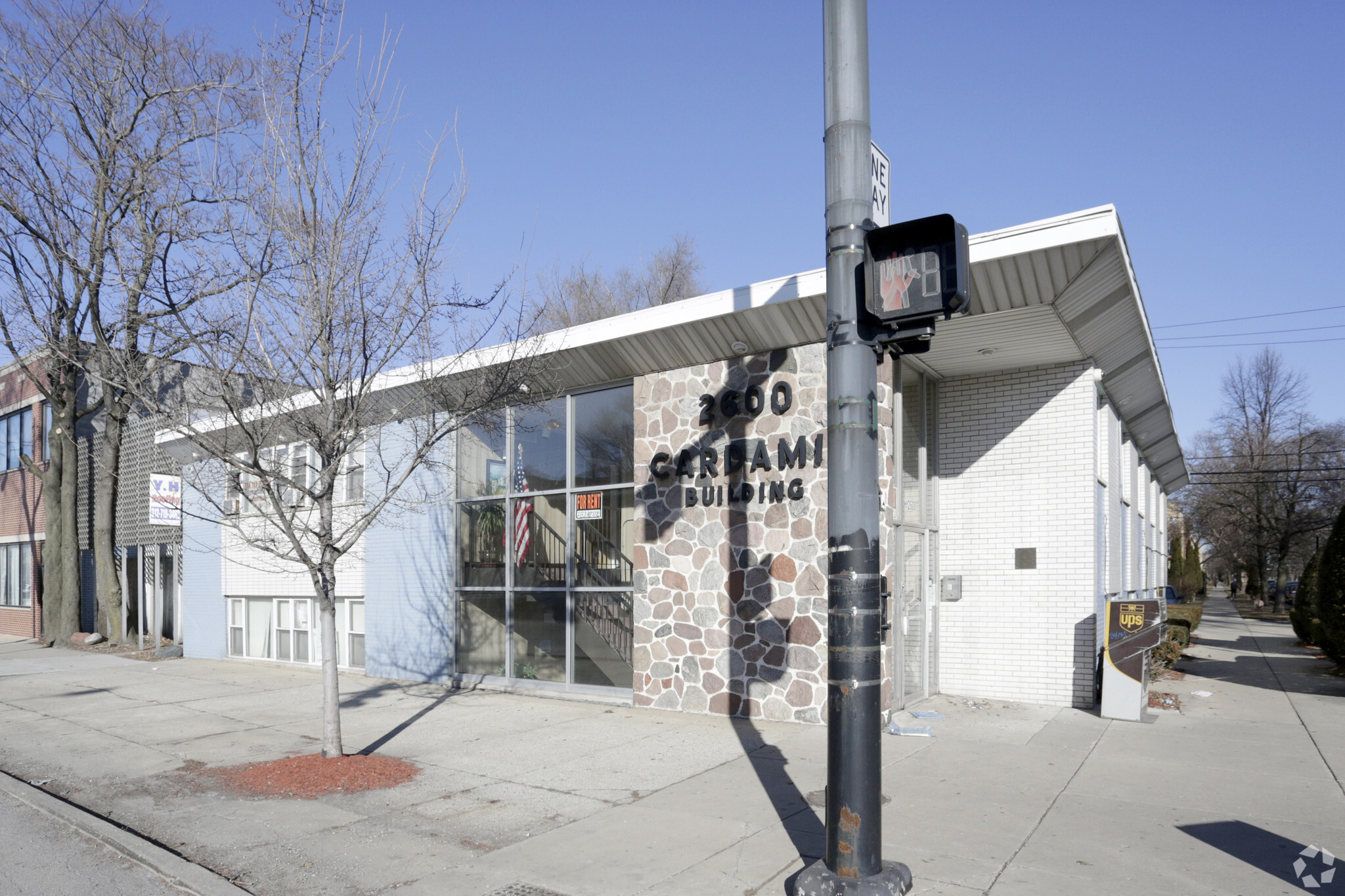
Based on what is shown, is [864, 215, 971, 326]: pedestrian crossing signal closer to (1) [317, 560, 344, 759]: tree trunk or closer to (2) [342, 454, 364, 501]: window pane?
(1) [317, 560, 344, 759]: tree trunk

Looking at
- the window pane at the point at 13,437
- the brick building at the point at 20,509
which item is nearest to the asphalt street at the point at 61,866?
the brick building at the point at 20,509

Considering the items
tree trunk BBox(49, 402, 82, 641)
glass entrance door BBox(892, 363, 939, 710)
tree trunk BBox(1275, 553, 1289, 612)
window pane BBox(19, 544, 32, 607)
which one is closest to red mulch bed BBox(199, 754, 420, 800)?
glass entrance door BBox(892, 363, 939, 710)

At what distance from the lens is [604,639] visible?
40.1 ft

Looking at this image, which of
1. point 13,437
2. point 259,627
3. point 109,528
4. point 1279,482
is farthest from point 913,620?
point 1279,482

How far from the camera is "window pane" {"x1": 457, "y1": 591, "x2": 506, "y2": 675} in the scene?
13.6m

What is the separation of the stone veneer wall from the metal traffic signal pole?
5292 millimetres

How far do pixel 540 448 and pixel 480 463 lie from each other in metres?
1.35

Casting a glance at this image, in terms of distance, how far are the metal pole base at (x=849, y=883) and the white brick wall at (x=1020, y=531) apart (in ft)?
24.1

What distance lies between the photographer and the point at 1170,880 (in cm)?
523

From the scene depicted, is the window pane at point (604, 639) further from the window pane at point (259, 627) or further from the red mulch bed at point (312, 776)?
the window pane at point (259, 627)

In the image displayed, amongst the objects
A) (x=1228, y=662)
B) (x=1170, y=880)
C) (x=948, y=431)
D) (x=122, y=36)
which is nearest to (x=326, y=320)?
(x=1170, y=880)

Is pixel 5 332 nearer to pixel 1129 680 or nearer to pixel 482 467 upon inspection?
pixel 482 467

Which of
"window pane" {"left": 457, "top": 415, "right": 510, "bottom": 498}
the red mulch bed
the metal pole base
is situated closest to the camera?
the metal pole base

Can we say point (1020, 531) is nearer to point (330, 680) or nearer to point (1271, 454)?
point (330, 680)
